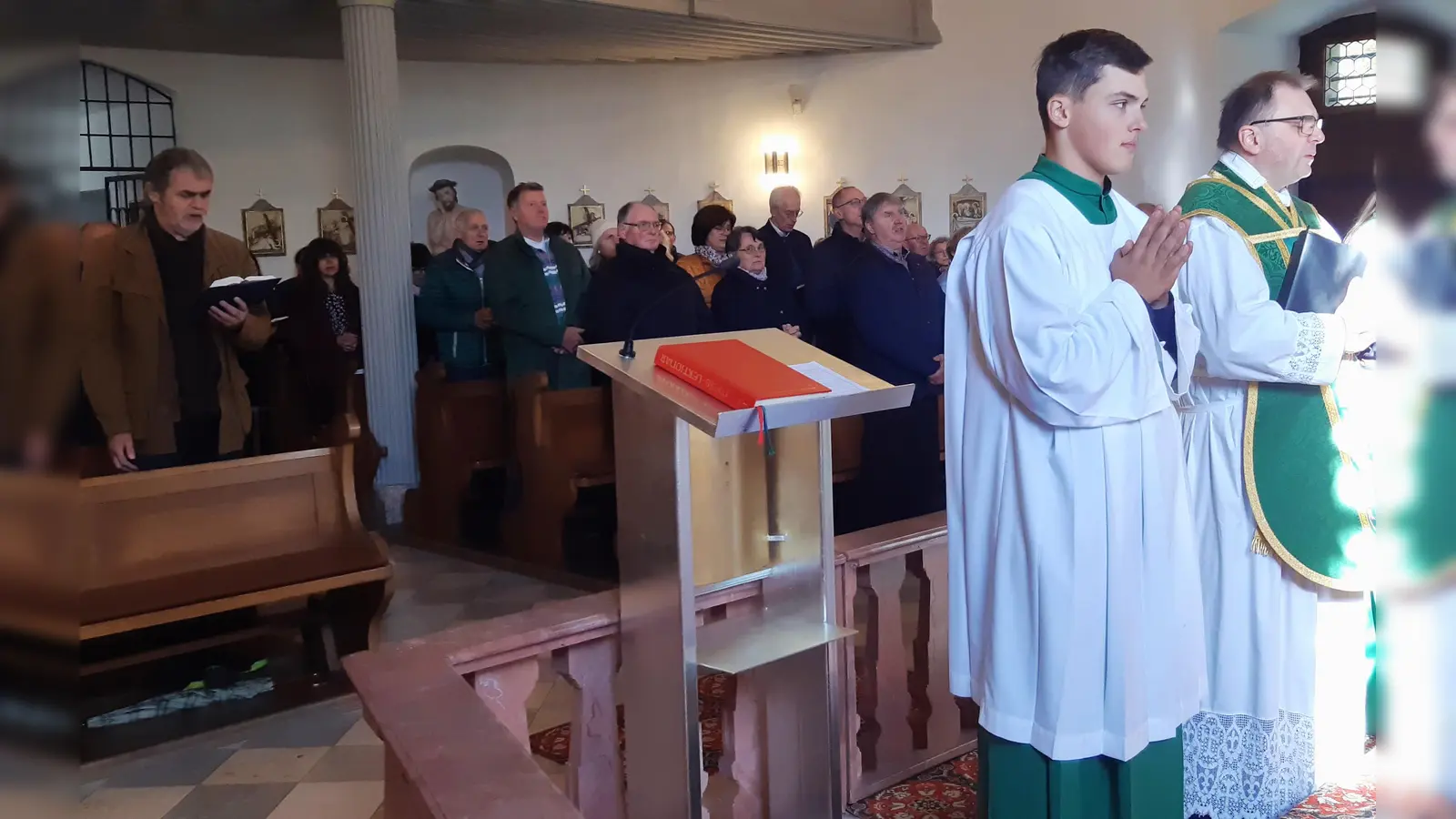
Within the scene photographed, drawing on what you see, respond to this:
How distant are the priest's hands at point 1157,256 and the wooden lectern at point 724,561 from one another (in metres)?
0.49

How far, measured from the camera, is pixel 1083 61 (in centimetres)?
197

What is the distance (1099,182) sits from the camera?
2.04 m

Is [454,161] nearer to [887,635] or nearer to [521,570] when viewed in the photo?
[521,570]

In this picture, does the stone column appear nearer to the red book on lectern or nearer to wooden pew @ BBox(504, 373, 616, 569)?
wooden pew @ BBox(504, 373, 616, 569)

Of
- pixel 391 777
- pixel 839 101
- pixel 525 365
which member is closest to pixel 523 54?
pixel 839 101

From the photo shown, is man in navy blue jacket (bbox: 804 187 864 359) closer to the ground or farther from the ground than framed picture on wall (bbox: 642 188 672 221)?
closer to the ground

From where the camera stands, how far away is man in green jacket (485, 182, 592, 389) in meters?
5.52

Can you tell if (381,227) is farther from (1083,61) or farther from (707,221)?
(1083,61)

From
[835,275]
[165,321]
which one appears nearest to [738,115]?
[835,275]

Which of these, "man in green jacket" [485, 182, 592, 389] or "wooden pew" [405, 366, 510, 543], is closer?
"man in green jacket" [485, 182, 592, 389]

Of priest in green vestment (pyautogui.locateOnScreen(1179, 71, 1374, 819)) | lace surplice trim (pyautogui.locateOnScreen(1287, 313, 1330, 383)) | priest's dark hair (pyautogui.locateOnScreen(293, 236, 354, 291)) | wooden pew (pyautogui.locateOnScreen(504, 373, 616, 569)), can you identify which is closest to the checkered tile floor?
wooden pew (pyautogui.locateOnScreen(504, 373, 616, 569))

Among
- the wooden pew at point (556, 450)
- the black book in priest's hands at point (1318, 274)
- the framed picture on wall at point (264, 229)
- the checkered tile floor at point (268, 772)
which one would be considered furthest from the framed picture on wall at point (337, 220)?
the black book in priest's hands at point (1318, 274)

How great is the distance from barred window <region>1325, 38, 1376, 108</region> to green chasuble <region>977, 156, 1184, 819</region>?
7.83m

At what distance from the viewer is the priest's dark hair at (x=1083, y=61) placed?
1961mm
